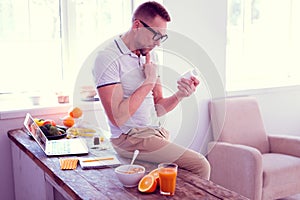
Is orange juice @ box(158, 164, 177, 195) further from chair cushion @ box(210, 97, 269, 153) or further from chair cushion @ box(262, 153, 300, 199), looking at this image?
chair cushion @ box(210, 97, 269, 153)

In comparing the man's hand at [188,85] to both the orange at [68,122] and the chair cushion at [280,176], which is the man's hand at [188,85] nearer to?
the orange at [68,122]

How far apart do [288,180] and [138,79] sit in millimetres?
1484

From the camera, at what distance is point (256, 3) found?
3.65 m

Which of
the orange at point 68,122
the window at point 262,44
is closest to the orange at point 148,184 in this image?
the orange at point 68,122

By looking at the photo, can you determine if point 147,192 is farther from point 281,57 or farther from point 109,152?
point 281,57

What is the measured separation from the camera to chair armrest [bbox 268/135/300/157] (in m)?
2.88

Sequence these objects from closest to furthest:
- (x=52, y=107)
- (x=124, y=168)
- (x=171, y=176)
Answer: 1. (x=171, y=176)
2. (x=124, y=168)
3. (x=52, y=107)

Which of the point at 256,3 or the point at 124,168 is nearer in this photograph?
the point at 124,168

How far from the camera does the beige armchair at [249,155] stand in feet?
8.37

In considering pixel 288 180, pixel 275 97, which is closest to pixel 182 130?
pixel 288 180

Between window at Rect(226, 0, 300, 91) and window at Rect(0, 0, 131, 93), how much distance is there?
117 centimetres

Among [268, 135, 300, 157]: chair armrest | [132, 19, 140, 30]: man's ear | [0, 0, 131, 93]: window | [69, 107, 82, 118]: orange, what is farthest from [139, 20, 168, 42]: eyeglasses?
[268, 135, 300, 157]: chair armrest

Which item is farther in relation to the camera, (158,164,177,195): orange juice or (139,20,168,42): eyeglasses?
(139,20,168,42): eyeglasses

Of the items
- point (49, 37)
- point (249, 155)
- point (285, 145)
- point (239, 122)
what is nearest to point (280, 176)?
point (249, 155)
